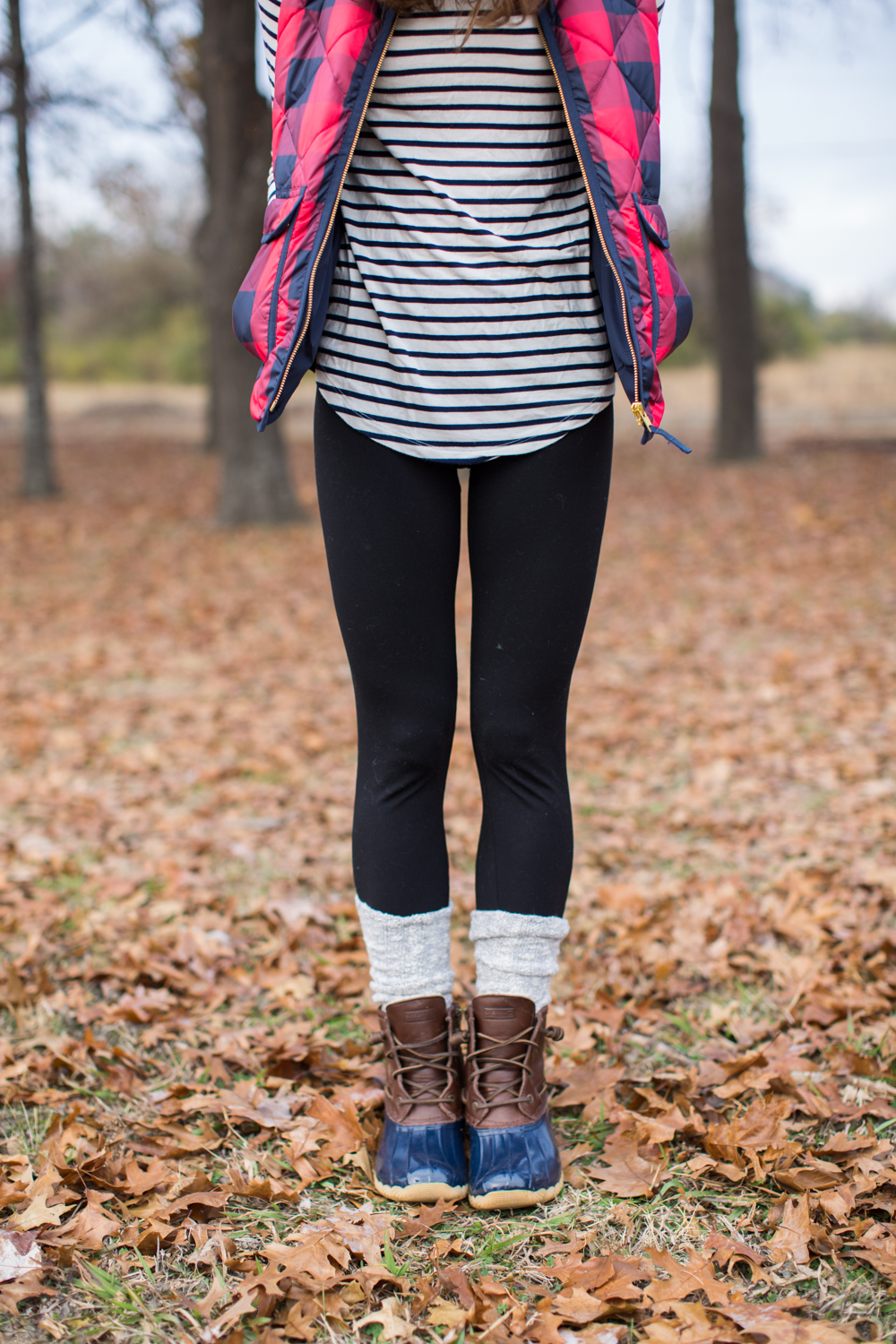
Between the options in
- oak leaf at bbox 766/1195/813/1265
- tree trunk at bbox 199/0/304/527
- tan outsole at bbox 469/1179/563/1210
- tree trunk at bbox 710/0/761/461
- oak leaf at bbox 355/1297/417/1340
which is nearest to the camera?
oak leaf at bbox 355/1297/417/1340

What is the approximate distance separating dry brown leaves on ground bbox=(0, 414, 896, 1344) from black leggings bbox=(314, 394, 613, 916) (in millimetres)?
494

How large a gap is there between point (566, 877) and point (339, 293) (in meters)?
0.98

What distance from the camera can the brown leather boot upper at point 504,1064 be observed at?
1.68 meters

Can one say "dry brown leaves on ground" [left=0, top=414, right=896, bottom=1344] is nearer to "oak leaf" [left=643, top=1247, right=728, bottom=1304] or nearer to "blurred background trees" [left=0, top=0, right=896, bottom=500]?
"oak leaf" [left=643, top=1247, right=728, bottom=1304]

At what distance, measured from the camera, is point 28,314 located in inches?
463

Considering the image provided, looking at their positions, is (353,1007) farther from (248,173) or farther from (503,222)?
(248,173)

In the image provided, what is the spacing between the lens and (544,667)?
164cm

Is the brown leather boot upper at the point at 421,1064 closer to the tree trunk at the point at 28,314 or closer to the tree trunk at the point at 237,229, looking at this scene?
the tree trunk at the point at 237,229

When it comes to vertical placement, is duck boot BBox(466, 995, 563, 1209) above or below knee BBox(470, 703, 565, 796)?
below

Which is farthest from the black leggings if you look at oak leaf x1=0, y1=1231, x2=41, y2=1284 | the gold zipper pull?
oak leaf x1=0, y1=1231, x2=41, y2=1284

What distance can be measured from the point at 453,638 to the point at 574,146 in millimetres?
742

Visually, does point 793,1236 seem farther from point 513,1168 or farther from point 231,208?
point 231,208

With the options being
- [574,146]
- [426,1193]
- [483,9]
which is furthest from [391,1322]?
[483,9]

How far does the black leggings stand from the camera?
157cm
